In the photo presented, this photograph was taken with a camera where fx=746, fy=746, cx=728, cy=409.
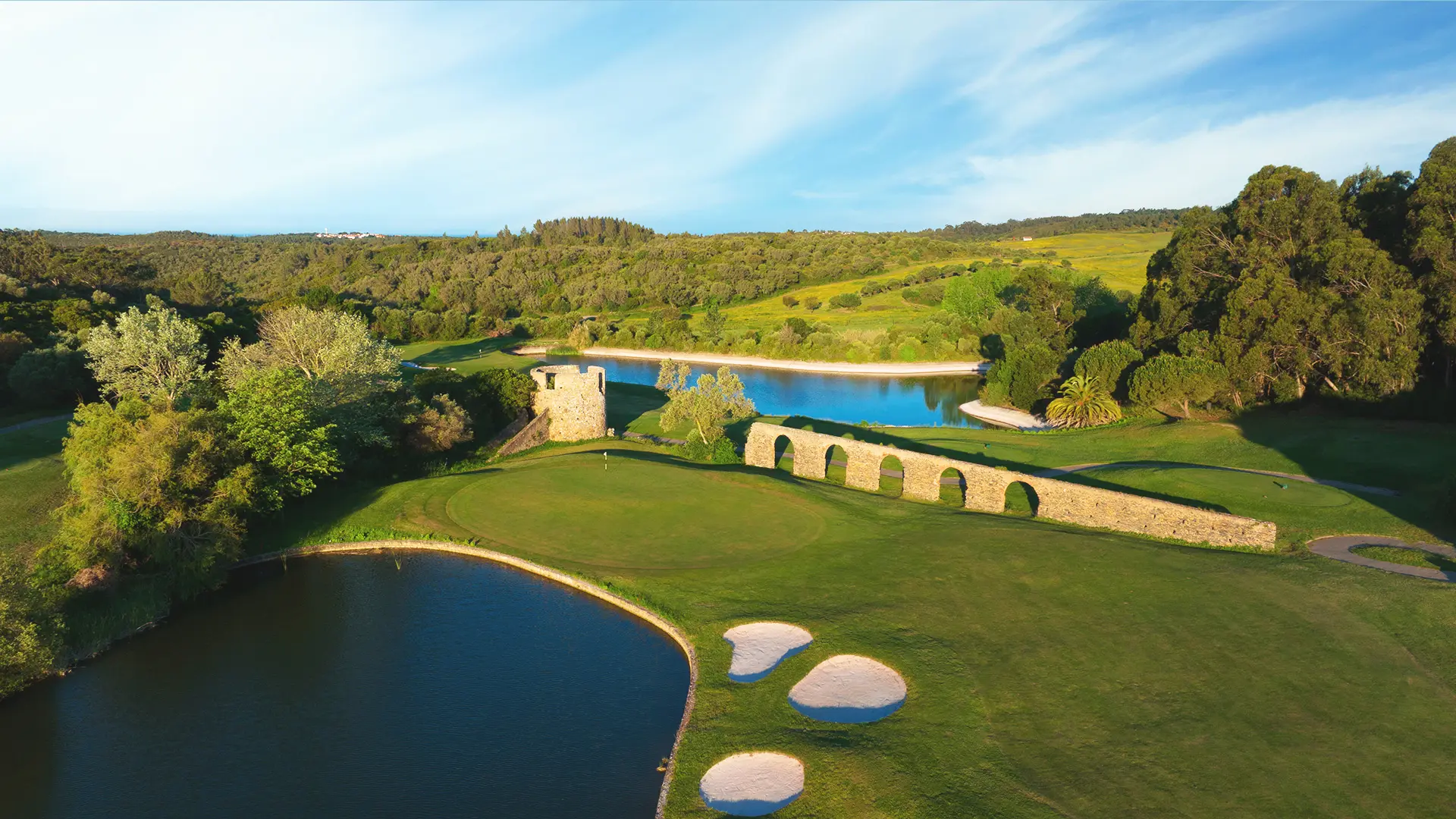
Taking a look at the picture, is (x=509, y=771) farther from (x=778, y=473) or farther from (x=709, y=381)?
(x=709, y=381)

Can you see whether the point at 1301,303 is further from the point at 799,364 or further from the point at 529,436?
the point at 799,364

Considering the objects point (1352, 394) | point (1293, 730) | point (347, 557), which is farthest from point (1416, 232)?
point (347, 557)

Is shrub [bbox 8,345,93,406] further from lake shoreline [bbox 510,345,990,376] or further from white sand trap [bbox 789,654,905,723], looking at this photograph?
lake shoreline [bbox 510,345,990,376]

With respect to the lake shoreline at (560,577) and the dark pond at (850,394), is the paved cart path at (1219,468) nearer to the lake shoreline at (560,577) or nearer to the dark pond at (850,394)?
the lake shoreline at (560,577)

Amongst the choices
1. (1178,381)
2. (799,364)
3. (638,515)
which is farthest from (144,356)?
(799,364)

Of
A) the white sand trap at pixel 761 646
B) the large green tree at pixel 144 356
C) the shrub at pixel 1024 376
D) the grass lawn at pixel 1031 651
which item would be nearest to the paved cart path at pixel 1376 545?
the grass lawn at pixel 1031 651
